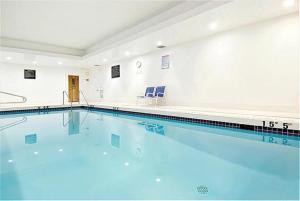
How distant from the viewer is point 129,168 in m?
1.99

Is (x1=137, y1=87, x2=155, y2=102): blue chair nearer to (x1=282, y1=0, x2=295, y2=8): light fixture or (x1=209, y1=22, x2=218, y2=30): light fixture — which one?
(x1=209, y1=22, x2=218, y2=30): light fixture

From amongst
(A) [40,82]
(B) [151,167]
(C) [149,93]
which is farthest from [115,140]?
(A) [40,82]

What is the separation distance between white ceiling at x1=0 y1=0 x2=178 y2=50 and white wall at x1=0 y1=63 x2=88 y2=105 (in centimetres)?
320

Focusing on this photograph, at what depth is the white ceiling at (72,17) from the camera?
4305 mm

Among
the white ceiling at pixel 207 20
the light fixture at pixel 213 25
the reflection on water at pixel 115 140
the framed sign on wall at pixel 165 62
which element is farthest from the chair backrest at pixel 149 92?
the reflection on water at pixel 115 140

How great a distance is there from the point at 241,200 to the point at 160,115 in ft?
13.2

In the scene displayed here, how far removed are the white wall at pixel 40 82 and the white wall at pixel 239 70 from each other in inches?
242

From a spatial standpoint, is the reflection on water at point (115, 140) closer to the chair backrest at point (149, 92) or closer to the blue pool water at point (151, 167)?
the blue pool water at point (151, 167)

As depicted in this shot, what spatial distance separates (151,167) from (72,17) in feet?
15.3

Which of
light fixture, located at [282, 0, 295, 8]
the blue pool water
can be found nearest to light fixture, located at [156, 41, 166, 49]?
light fixture, located at [282, 0, 295, 8]

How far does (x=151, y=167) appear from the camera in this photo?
2.01m

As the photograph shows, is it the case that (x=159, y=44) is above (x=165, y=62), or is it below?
above

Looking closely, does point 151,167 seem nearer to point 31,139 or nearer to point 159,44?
point 31,139

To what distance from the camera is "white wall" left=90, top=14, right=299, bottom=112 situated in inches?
157
